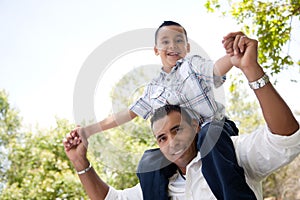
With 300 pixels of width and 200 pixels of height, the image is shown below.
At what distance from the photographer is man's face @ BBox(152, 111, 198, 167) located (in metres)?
0.97

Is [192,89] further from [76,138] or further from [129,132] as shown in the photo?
[76,138]

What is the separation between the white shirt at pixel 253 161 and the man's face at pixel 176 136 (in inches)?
1.3

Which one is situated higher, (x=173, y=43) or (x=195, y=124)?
(x=173, y=43)

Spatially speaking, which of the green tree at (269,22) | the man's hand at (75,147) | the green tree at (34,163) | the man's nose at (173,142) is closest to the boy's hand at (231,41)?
the man's nose at (173,142)

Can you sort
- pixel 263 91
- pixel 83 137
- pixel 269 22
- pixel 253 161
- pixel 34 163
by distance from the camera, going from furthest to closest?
pixel 34 163 < pixel 269 22 < pixel 83 137 < pixel 253 161 < pixel 263 91

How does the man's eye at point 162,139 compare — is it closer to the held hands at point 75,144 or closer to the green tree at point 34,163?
the held hands at point 75,144

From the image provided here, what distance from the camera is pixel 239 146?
2.94 ft

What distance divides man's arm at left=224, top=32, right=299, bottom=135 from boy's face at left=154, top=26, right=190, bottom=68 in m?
0.22

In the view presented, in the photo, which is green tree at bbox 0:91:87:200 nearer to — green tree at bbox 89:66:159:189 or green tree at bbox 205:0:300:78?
green tree at bbox 205:0:300:78

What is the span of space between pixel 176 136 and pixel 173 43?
7.9 inches

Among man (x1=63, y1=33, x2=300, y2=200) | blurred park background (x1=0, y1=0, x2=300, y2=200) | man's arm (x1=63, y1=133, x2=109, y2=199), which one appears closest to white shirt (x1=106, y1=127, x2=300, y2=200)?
man (x1=63, y1=33, x2=300, y2=200)

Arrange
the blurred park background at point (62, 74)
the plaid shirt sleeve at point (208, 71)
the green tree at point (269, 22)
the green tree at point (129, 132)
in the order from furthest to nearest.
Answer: the blurred park background at point (62, 74) < the green tree at point (269, 22) < the green tree at point (129, 132) < the plaid shirt sleeve at point (208, 71)

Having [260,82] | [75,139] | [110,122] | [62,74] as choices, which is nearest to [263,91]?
[260,82]

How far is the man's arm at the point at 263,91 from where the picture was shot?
75 centimetres
